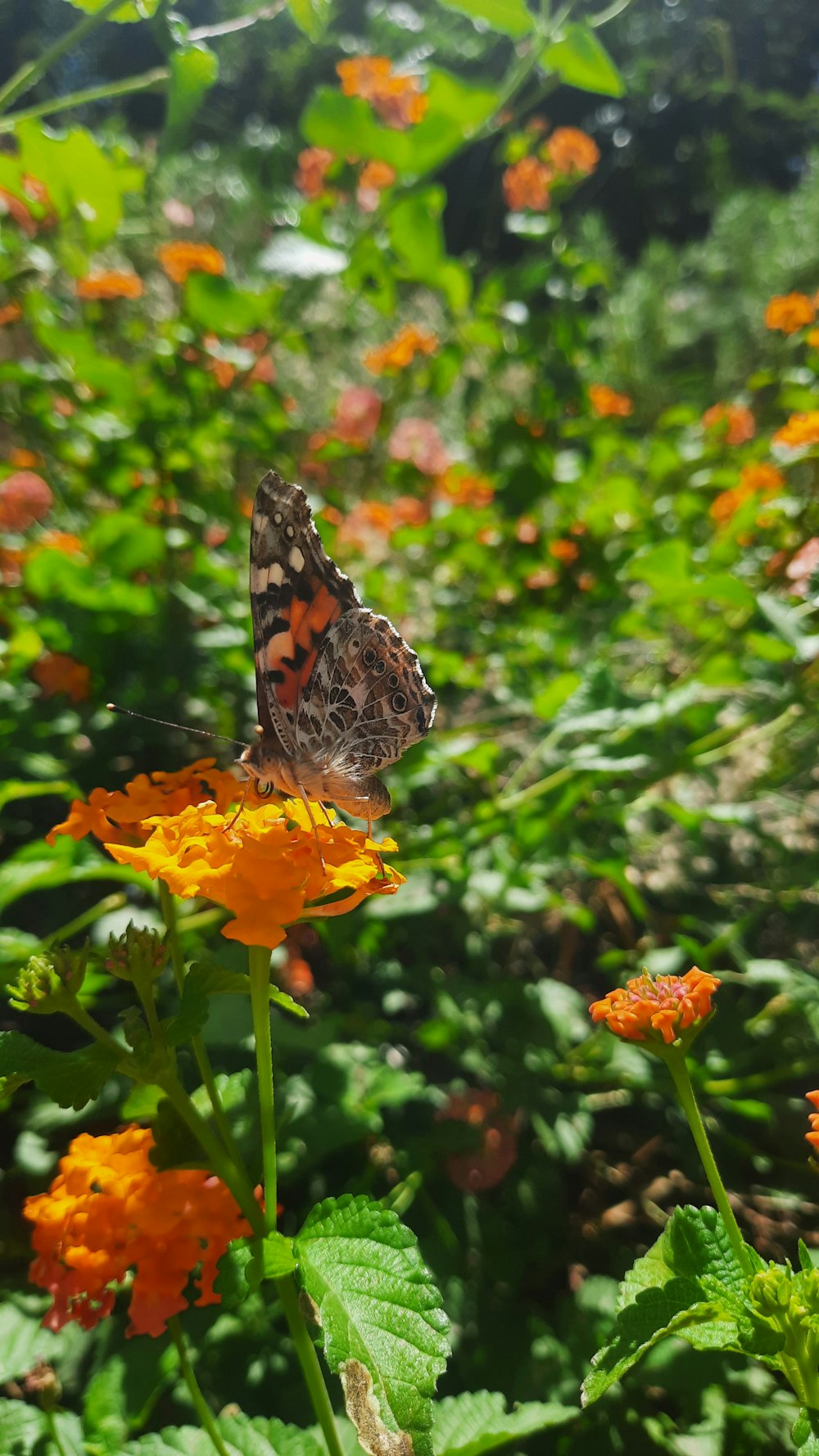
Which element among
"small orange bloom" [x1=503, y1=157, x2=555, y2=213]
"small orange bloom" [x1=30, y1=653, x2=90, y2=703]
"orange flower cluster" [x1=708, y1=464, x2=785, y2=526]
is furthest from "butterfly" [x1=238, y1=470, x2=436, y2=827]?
"small orange bloom" [x1=503, y1=157, x2=555, y2=213]

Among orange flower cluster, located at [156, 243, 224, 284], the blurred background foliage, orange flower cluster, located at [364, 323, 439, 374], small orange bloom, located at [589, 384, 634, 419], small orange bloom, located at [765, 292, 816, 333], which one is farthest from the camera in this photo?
small orange bloom, located at [589, 384, 634, 419]

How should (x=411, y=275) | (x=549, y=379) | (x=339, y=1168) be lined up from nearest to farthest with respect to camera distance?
(x=339, y=1168) < (x=411, y=275) < (x=549, y=379)

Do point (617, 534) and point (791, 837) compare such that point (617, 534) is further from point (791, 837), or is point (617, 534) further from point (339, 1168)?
point (339, 1168)

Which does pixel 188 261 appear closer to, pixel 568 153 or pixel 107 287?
pixel 107 287

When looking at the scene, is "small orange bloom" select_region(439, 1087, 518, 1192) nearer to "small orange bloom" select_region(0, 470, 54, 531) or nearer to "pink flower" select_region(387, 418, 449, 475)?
"small orange bloom" select_region(0, 470, 54, 531)

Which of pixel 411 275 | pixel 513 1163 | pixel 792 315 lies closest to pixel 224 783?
pixel 513 1163
